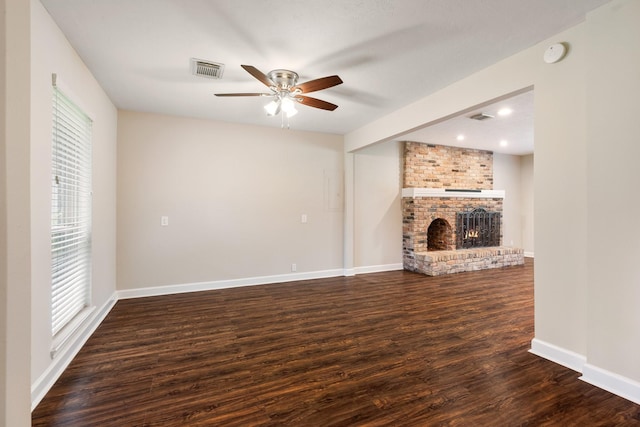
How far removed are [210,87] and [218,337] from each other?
8.46ft

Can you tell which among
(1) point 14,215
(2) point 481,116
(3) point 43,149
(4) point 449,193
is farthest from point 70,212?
(4) point 449,193

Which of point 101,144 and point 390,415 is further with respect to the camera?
point 101,144

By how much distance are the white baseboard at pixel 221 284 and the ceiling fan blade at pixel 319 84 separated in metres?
3.10

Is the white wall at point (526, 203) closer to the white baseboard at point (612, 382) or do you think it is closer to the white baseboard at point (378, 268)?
the white baseboard at point (378, 268)

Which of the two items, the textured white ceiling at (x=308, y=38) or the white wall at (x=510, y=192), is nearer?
the textured white ceiling at (x=308, y=38)

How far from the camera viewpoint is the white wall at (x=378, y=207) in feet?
18.3

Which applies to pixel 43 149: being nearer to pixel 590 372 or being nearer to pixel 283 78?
pixel 283 78

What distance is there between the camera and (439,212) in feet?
19.9

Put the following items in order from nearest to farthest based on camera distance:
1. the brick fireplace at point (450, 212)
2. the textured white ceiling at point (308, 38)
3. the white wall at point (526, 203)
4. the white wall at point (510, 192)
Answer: the textured white ceiling at point (308, 38) < the brick fireplace at point (450, 212) < the white wall at point (510, 192) < the white wall at point (526, 203)

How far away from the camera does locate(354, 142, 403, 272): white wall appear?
5.58m

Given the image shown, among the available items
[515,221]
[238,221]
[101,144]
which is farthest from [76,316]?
[515,221]

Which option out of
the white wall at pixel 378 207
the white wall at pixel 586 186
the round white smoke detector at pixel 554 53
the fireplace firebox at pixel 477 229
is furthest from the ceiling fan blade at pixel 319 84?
the fireplace firebox at pixel 477 229

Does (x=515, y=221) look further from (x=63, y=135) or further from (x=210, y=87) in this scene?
(x=63, y=135)

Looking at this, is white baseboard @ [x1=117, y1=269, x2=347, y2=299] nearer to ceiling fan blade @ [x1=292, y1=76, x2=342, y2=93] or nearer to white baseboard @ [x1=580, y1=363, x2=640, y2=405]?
ceiling fan blade @ [x1=292, y1=76, x2=342, y2=93]
